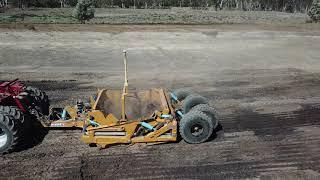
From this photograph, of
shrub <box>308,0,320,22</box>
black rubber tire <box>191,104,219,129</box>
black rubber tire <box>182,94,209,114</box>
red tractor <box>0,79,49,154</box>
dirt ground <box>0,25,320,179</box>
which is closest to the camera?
dirt ground <box>0,25,320,179</box>

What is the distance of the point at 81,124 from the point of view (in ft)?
27.8

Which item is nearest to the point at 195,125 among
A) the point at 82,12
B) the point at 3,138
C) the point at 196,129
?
the point at 196,129

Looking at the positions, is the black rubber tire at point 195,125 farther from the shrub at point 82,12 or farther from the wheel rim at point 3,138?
the shrub at point 82,12

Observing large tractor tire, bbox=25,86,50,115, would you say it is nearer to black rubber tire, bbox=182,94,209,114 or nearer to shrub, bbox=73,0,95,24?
black rubber tire, bbox=182,94,209,114

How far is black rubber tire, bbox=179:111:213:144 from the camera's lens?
8172mm

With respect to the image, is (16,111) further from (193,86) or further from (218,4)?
(218,4)

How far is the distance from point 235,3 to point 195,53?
76.3m

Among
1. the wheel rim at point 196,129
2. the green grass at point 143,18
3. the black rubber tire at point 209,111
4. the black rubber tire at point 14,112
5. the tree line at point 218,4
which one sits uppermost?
the tree line at point 218,4

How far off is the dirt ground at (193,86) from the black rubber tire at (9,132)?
0.83ft

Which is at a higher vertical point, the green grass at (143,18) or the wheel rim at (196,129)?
the green grass at (143,18)

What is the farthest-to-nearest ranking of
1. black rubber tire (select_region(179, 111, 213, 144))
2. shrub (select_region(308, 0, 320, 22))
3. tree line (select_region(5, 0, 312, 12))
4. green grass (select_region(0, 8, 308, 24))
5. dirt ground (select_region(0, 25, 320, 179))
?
1. tree line (select_region(5, 0, 312, 12))
2. green grass (select_region(0, 8, 308, 24))
3. shrub (select_region(308, 0, 320, 22))
4. black rubber tire (select_region(179, 111, 213, 144))
5. dirt ground (select_region(0, 25, 320, 179))

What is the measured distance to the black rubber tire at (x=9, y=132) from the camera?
297 inches

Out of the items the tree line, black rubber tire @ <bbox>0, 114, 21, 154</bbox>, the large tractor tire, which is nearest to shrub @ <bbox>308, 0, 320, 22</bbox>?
the large tractor tire

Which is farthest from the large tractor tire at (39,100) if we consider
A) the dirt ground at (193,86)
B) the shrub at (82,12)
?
the shrub at (82,12)
